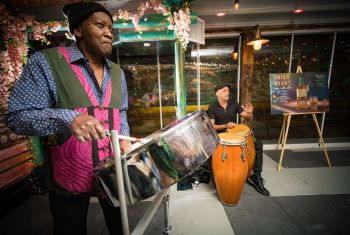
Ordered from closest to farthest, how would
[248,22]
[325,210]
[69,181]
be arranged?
[69,181]
[325,210]
[248,22]

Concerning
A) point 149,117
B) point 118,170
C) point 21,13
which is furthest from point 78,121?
point 149,117

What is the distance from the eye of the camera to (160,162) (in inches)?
42.4

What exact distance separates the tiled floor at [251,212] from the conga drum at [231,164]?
1.07ft

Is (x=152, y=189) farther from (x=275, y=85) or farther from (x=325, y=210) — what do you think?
(x=275, y=85)

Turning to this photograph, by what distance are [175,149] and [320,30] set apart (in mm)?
5370

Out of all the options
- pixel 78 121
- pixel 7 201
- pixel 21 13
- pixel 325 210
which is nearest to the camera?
pixel 78 121

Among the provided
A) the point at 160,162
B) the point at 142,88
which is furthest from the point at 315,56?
the point at 160,162

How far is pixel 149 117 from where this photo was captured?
31.0 ft

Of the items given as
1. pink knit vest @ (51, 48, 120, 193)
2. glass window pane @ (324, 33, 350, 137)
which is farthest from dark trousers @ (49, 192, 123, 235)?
glass window pane @ (324, 33, 350, 137)

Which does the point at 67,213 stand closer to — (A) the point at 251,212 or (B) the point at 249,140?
(A) the point at 251,212

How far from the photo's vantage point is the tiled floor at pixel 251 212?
231 centimetres

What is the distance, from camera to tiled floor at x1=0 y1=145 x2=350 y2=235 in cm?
231

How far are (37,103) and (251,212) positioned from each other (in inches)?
102

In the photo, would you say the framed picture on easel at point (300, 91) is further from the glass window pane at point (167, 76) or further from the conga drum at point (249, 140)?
the glass window pane at point (167, 76)
